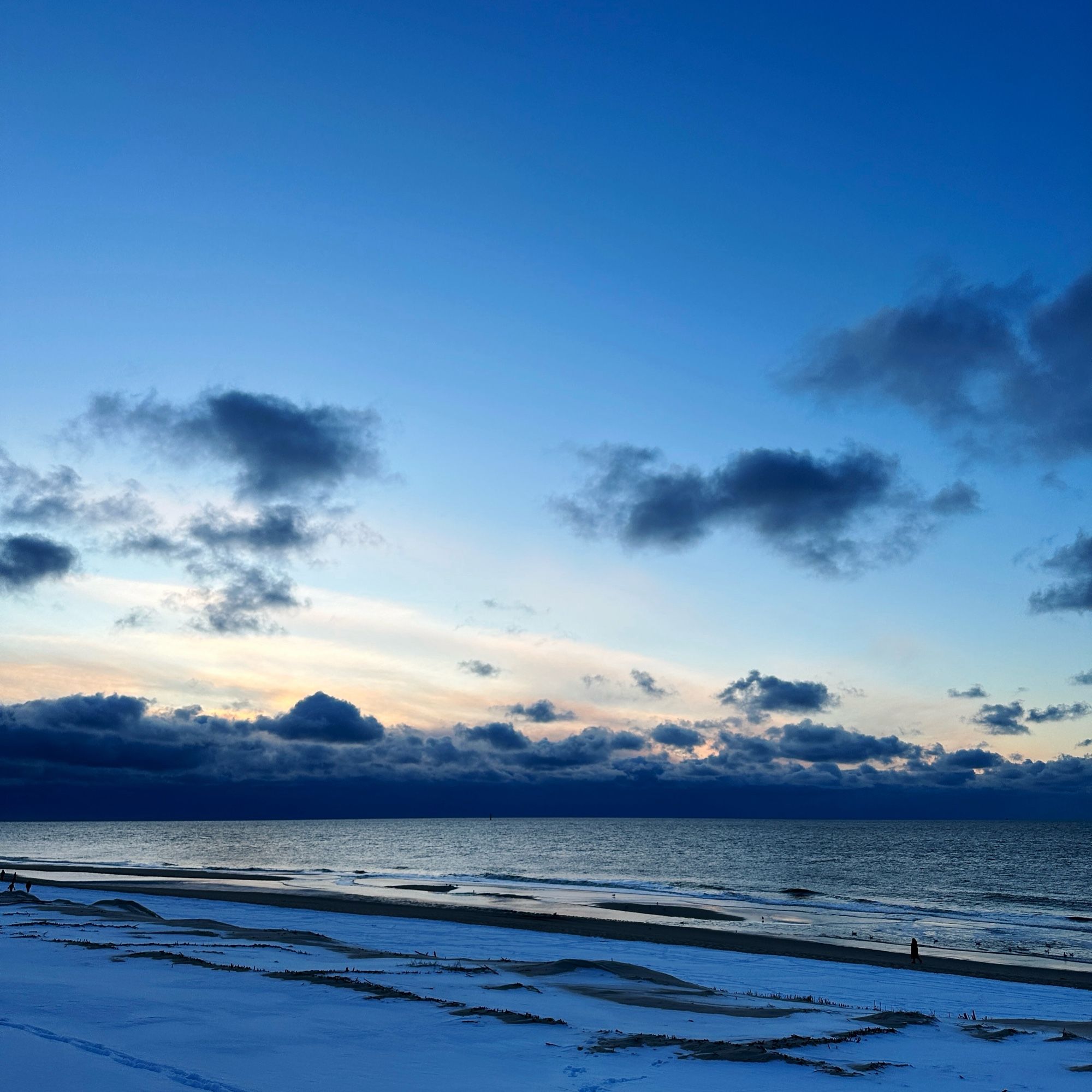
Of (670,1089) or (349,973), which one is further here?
(349,973)

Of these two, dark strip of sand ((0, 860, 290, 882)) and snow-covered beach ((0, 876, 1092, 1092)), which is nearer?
snow-covered beach ((0, 876, 1092, 1092))

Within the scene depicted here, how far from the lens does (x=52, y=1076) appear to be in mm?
10820

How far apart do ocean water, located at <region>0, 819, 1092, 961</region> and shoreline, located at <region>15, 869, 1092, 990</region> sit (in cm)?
606

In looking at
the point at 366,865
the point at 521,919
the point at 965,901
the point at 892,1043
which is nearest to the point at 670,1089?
the point at 892,1043

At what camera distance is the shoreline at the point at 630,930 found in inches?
1462

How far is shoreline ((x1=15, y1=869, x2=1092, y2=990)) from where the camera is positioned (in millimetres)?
37125

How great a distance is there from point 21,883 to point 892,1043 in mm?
76594

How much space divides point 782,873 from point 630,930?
206 feet

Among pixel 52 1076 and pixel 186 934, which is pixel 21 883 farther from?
pixel 52 1076

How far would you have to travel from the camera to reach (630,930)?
4709 centimetres

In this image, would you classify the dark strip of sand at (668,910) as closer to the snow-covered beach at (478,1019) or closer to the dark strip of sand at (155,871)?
the snow-covered beach at (478,1019)

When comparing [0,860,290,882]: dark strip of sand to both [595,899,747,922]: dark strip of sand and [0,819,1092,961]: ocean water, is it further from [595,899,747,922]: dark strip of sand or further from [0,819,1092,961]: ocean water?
[595,899,747,922]: dark strip of sand

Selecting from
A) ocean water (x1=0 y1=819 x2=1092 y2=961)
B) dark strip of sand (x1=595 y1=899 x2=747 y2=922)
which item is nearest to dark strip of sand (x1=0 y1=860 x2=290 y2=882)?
ocean water (x1=0 y1=819 x2=1092 y2=961)

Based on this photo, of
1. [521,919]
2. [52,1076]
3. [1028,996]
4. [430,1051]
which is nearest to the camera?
[52,1076]
